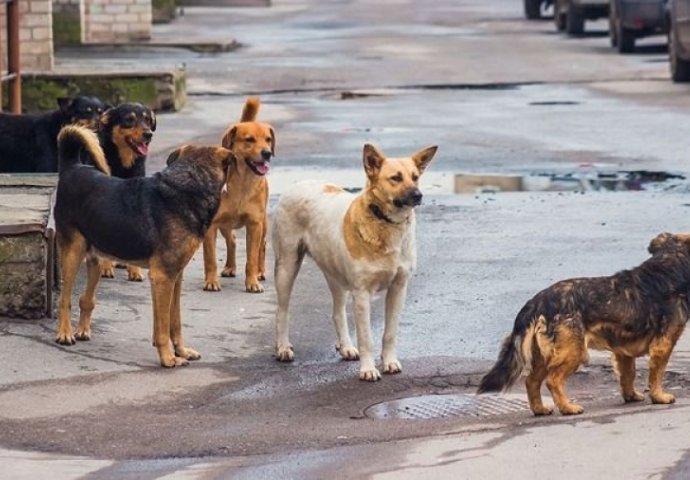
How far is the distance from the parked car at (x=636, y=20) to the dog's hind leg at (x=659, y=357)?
2127 cm

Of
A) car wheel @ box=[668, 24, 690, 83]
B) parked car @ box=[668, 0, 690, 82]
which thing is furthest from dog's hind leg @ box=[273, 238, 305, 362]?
car wheel @ box=[668, 24, 690, 83]

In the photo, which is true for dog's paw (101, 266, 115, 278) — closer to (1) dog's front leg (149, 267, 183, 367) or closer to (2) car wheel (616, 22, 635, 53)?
(1) dog's front leg (149, 267, 183, 367)

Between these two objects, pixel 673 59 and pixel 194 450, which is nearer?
pixel 194 450

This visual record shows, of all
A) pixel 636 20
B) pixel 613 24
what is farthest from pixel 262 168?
pixel 613 24

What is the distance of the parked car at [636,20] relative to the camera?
2961 cm

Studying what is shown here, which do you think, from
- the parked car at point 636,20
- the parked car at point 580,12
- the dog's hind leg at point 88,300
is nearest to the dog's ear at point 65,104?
the dog's hind leg at point 88,300

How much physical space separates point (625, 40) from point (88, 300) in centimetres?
2172

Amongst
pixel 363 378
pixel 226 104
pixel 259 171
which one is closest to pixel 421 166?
pixel 363 378

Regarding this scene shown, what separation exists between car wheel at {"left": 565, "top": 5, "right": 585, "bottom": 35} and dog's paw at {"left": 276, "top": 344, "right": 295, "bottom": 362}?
2643cm

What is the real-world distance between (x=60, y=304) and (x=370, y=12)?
36.1 meters

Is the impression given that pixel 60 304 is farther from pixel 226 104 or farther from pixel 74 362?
pixel 226 104

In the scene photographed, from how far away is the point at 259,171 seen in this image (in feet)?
36.1

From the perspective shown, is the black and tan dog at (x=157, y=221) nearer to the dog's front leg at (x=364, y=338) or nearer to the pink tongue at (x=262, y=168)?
the dog's front leg at (x=364, y=338)

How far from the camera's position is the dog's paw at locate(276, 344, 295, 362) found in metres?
9.59
